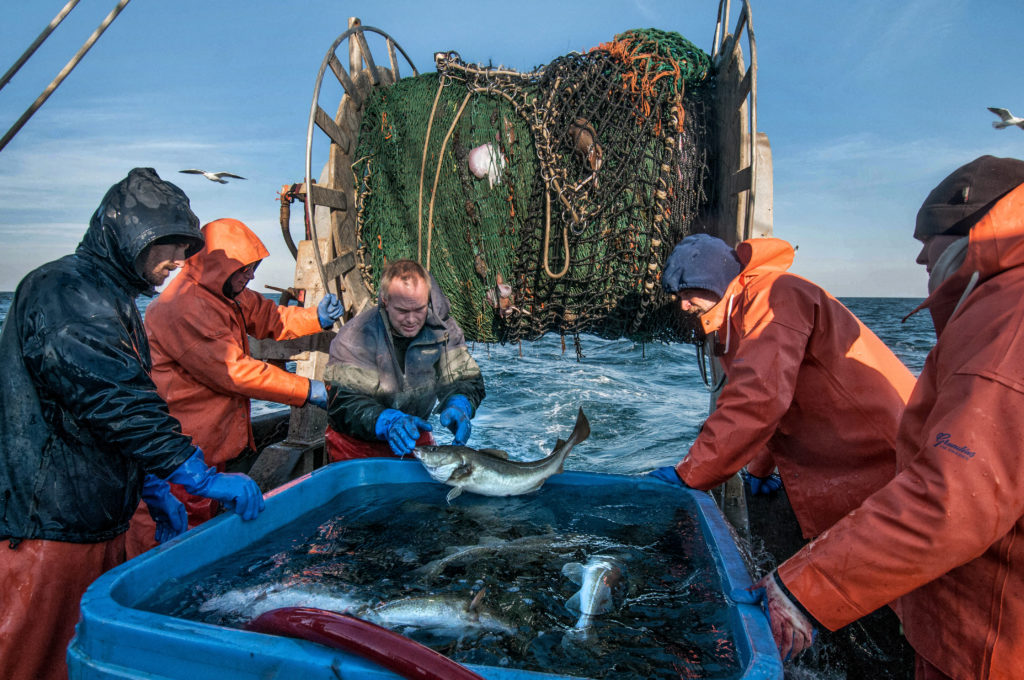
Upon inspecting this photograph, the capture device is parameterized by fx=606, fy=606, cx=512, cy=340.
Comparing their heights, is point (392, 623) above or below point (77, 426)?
below

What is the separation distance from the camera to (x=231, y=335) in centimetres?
439

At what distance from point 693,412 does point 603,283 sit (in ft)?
24.1

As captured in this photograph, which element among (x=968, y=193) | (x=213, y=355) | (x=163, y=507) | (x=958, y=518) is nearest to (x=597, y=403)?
(x=213, y=355)

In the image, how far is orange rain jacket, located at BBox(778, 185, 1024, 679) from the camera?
5.40 ft

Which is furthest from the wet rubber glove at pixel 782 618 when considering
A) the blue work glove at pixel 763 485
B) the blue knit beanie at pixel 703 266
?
the blue work glove at pixel 763 485

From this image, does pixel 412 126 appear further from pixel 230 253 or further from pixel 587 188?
pixel 230 253

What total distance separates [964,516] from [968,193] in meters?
1.18

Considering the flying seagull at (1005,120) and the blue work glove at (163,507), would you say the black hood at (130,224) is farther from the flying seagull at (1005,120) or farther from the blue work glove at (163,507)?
the flying seagull at (1005,120)

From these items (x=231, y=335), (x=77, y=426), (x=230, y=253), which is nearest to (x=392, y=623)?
(x=77, y=426)

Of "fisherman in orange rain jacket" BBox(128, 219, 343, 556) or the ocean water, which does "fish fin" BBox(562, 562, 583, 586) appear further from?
the ocean water

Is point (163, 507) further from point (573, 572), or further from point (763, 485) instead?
point (763, 485)

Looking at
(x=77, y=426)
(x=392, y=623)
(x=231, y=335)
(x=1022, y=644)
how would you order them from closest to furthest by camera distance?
1. (x=1022, y=644)
2. (x=392, y=623)
3. (x=77, y=426)
4. (x=231, y=335)

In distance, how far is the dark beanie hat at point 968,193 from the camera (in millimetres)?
2113

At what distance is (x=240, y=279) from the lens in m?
4.58
